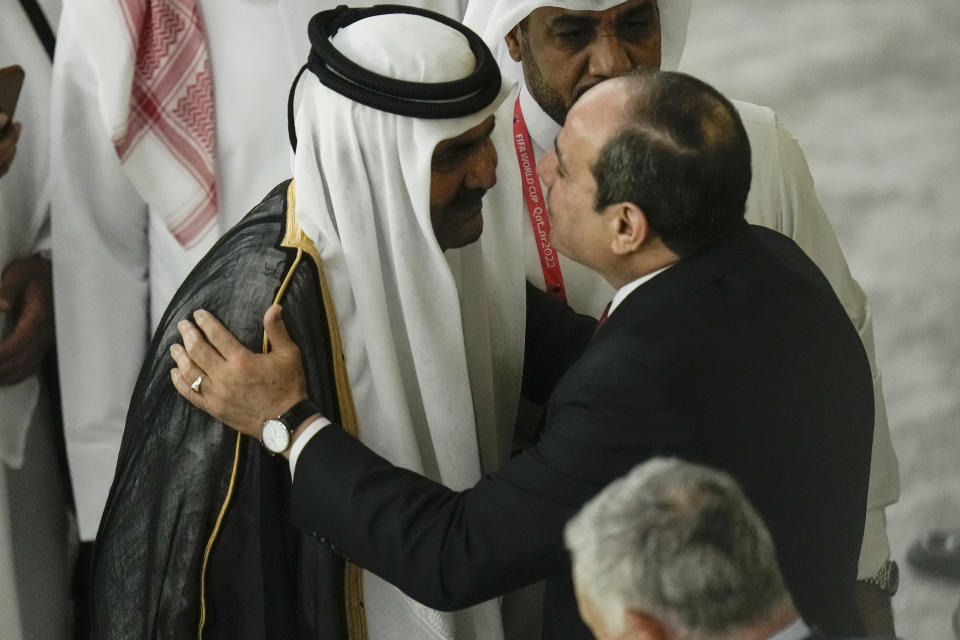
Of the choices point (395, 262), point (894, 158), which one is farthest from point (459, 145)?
point (894, 158)

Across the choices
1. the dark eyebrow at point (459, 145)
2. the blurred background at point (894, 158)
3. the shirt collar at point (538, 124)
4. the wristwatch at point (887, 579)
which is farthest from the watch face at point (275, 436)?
the blurred background at point (894, 158)

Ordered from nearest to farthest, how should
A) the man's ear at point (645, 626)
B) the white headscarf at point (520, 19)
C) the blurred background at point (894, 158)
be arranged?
the man's ear at point (645, 626) → the white headscarf at point (520, 19) → the blurred background at point (894, 158)

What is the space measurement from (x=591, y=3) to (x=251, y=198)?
0.70 meters

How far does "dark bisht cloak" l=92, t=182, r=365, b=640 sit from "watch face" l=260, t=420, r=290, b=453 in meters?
0.05

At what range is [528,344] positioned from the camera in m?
1.89

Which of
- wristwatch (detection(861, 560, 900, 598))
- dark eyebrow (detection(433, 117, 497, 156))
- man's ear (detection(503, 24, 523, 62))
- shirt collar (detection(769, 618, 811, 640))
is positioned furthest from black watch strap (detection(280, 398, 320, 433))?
wristwatch (detection(861, 560, 900, 598))

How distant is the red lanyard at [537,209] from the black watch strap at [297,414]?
1.99 ft

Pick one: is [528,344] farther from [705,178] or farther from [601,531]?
[601,531]

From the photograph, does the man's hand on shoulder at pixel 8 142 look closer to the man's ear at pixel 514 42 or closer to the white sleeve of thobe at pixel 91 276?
the white sleeve of thobe at pixel 91 276

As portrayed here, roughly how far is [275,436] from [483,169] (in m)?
0.47

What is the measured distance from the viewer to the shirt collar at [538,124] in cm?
197

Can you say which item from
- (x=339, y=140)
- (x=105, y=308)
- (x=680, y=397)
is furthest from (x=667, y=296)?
(x=105, y=308)

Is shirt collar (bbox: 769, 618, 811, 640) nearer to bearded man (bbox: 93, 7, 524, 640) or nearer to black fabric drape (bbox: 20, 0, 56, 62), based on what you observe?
bearded man (bbox: 93, 7, 524, 640)

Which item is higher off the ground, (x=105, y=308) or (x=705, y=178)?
(x=705, y=178)
